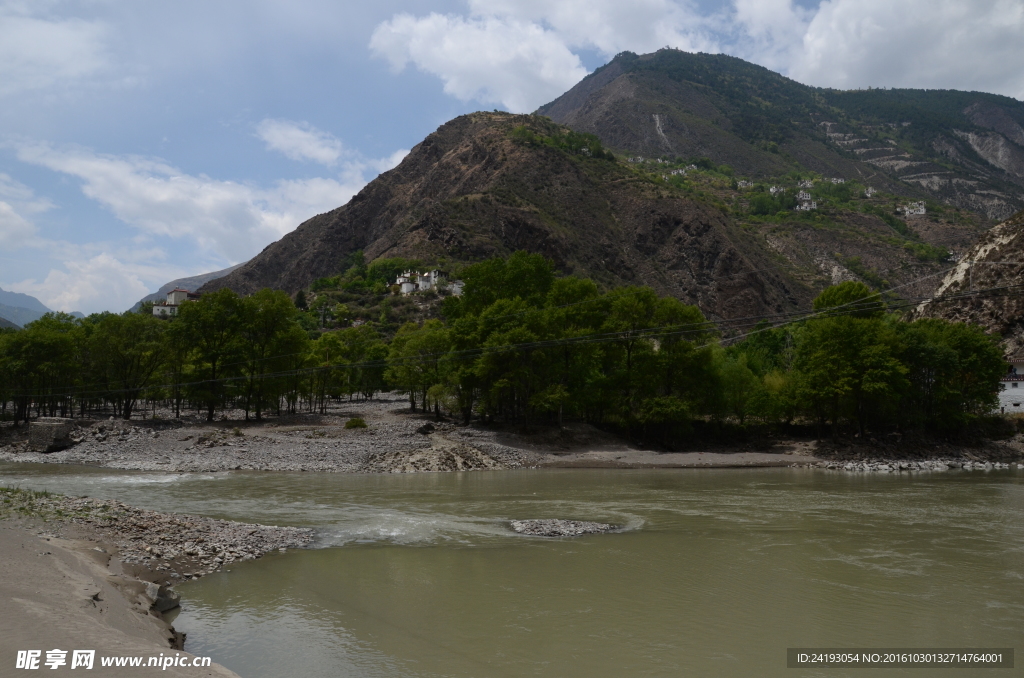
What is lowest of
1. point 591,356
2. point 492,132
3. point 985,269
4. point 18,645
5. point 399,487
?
point 399,487

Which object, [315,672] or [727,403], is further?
[727,403]

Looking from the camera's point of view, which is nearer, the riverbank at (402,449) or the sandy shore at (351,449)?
the sandy shore at (351,449)

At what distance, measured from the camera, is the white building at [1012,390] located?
47.8 m

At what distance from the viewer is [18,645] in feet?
22.5

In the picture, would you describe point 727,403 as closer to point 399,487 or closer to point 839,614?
point 399,487

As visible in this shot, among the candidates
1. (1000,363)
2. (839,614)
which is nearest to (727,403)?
(1000,363)

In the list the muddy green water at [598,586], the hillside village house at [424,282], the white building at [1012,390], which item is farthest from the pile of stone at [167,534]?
the hillside village house at [424,282]

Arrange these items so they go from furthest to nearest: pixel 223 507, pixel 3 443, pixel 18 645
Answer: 1. pixel 3 443
2. pixel 223 507
3. pixel 18 645

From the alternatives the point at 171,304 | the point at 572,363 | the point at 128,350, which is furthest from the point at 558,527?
the point at 171,304

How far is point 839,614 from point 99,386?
55.8m

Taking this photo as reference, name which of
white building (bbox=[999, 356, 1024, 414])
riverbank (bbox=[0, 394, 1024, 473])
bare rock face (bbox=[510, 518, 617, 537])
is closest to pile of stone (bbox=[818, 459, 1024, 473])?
riverbank (bbox=[0, 394, 1024, 473])

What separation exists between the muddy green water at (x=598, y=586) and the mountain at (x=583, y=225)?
101m

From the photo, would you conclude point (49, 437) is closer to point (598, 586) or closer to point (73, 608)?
point (73, 608)

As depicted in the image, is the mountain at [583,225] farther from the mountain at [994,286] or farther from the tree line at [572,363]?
the tree line at [572,363]
